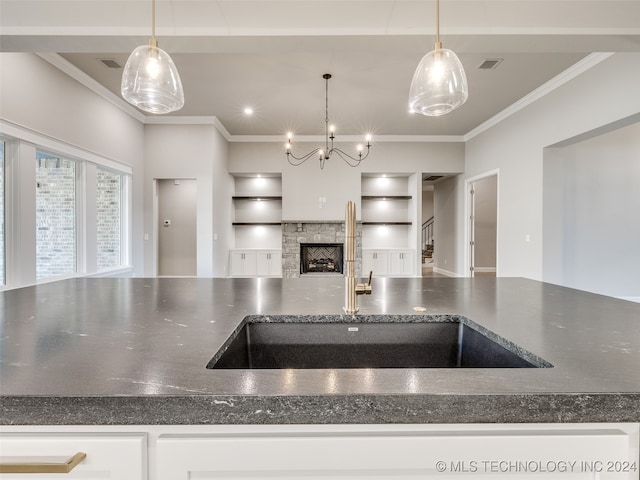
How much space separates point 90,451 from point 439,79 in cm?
184

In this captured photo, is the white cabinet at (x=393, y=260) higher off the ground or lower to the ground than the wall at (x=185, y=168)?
lower

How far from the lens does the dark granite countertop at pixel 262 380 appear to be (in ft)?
1.89

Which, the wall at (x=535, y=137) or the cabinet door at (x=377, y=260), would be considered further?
the cabinet door at (x=377, y=260)

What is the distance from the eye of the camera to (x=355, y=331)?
1169 millimetres

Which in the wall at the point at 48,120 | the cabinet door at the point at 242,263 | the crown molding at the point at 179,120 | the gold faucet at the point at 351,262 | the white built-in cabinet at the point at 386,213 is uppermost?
the crown molding at the point at 179,120

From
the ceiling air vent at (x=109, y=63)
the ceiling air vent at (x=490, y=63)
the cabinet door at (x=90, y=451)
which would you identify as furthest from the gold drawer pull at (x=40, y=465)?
the ceiling air vent at (x=490, y=63)

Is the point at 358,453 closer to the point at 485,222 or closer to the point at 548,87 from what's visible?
the point at 548,87

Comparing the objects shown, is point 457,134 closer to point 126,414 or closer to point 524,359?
point 524,359

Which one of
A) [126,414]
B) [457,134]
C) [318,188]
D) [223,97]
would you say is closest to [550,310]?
[126,414]

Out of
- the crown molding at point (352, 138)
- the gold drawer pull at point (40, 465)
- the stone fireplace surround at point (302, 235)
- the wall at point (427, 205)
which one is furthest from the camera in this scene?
the wall at point (427, 205)

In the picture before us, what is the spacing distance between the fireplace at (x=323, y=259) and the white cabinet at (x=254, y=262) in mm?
584

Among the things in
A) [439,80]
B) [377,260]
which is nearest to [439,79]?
[439,80]

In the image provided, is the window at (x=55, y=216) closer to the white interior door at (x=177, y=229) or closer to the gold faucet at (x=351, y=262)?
the white interior door at (x=177, y=229)

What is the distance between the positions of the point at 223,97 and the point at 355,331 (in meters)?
4.75
